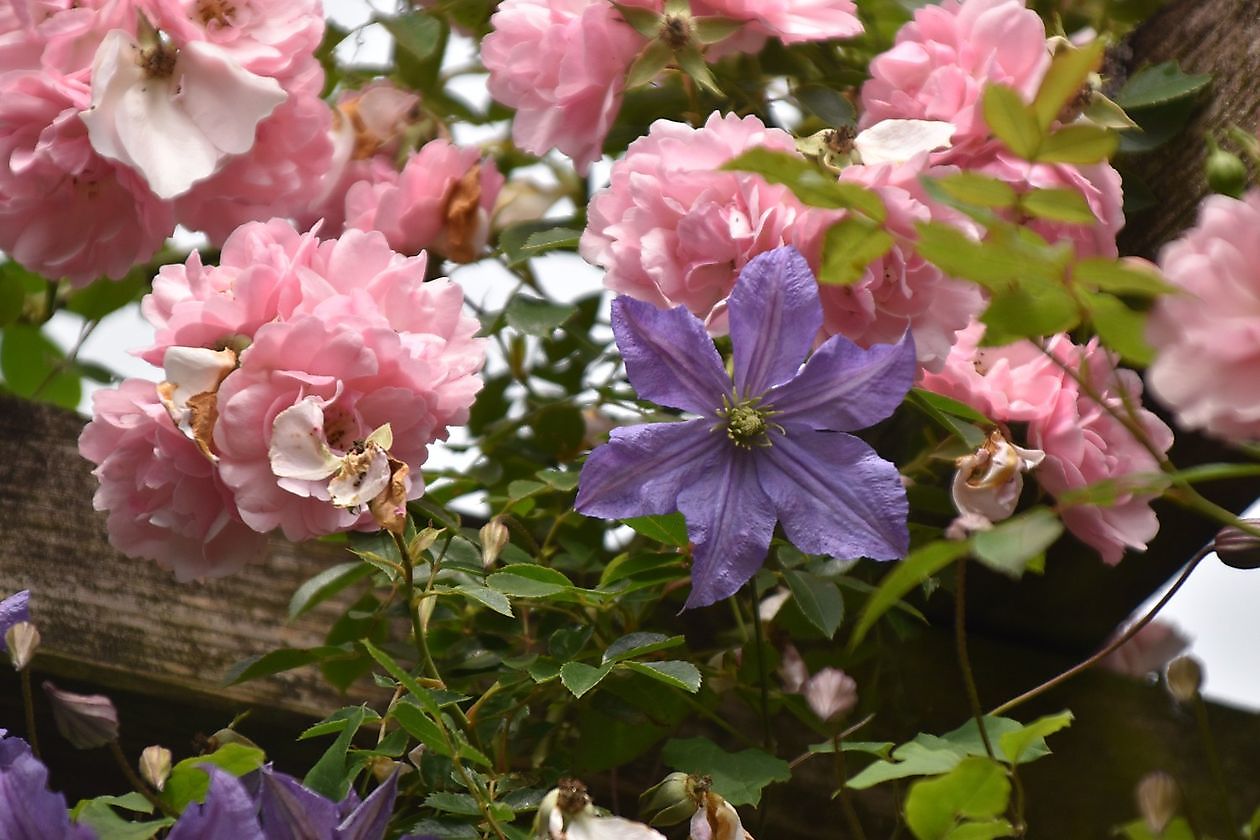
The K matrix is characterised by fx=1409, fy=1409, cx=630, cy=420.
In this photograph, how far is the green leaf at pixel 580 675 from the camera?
0.58 m

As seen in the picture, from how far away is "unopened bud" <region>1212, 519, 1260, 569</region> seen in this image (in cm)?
55

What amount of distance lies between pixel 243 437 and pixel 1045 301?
13.4 inches

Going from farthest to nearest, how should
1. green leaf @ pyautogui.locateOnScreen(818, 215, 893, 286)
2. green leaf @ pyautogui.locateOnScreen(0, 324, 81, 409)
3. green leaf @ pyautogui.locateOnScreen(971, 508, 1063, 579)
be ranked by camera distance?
green leaf @ pyautogui.locateOnScreen(0, 324, 81, 409) → green leaf @ pyautogui.locateOnScreen(818, 215, 893, 286) → green leaf @ pyautogui.locateOnScreen(971, 508, 1063, 579)

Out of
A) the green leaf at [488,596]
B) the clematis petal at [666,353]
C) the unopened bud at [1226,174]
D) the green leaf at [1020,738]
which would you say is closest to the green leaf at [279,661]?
the green leaf at [488,596]

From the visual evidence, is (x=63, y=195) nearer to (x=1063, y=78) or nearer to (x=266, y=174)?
(x=266, y=174)

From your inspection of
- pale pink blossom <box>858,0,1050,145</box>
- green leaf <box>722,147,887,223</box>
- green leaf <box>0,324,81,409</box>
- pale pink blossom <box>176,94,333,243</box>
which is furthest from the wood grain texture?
green leaf <box>0,324,81,409</box>

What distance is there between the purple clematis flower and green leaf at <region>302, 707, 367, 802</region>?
132 millimetres

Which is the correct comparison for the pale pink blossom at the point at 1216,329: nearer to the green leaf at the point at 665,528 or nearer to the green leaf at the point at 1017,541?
the green leaf at the point at 1017,541

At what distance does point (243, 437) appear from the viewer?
1.97 ft

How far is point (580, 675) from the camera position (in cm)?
59

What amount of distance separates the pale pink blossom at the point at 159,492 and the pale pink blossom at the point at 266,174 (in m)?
0.15

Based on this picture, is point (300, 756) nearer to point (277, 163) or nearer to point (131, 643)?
point (131, 643)

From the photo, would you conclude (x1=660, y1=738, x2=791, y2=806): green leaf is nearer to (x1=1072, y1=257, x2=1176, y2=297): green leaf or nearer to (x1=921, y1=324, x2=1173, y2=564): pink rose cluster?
(x1=921, y1=324, x2=1173, y2=564): pink rose cluster

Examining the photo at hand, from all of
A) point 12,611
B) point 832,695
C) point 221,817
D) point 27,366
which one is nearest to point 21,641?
point 12,611
